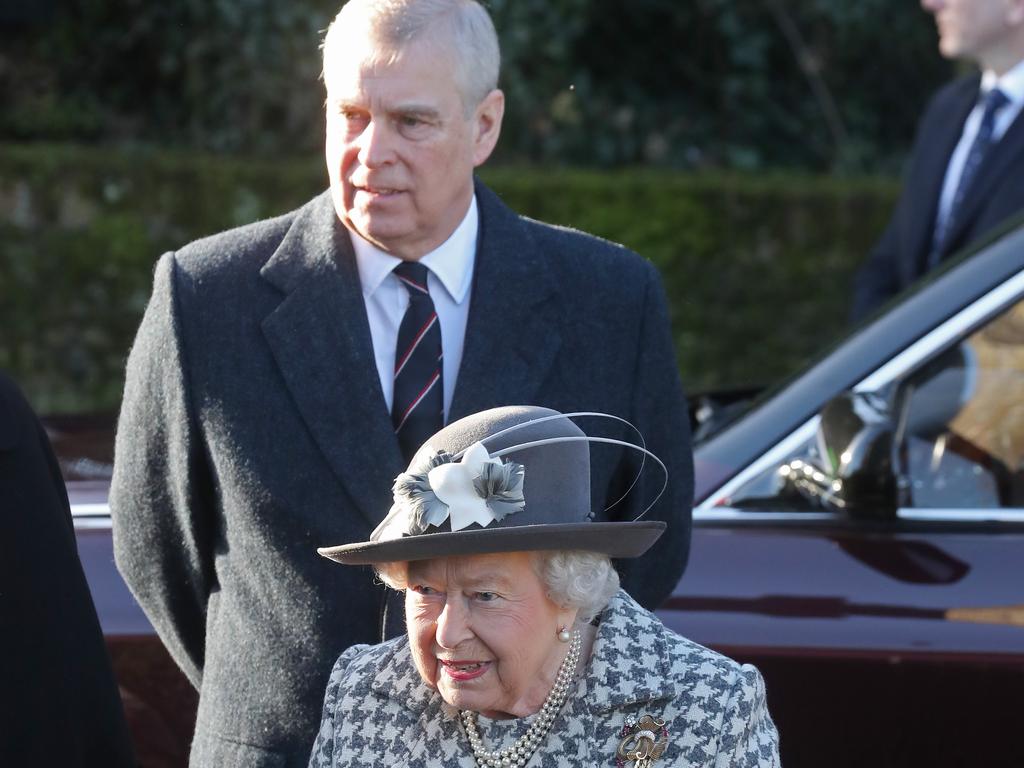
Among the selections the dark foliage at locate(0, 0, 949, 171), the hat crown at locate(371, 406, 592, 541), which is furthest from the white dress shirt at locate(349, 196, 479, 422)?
the dark foliage at locate(0, 0, 949, 171)

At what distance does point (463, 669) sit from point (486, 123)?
0.94 m

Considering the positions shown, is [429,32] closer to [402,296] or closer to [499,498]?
[402,296]

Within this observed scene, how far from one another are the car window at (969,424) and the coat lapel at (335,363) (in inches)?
44.7

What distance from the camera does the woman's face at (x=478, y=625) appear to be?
2270 millimetres

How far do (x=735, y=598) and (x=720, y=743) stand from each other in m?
0.87

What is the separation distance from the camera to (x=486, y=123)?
280cm

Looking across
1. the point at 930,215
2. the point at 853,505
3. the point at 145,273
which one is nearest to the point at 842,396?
the point at 853,505

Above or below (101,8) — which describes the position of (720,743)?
below

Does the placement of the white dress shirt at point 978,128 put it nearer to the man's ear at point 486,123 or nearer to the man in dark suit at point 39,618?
the man's ear at point 486,123

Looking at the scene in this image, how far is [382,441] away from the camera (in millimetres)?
2652

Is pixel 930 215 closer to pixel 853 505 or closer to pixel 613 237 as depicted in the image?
pixel 853 505

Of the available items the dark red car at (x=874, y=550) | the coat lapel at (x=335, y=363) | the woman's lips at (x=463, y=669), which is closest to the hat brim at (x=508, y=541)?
the woman's lips at (x=463, y=669)

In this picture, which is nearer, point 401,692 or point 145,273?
point 401,692

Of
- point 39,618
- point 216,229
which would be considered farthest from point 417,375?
point 216,229
